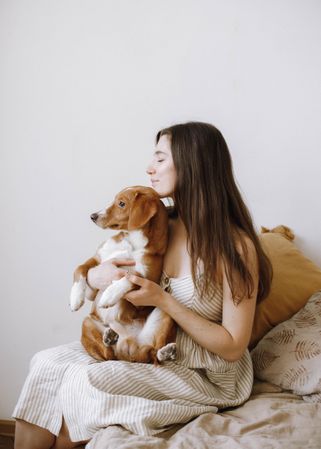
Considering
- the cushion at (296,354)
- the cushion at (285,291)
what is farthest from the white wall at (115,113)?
the cushion at (296,354)

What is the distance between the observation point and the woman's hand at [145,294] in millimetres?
1520

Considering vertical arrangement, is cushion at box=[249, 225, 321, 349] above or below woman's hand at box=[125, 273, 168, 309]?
below

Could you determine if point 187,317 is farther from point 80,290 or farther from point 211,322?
point 80,290

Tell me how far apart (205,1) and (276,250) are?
1092 millimetres

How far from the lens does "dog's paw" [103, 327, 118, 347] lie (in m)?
1.57

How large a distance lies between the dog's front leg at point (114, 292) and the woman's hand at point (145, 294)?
18mm

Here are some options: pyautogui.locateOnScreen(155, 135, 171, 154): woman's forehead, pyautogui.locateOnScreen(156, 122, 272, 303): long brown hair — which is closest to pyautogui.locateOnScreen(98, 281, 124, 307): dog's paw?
pyautogui.locateOnScreen(156, 122, 272, 303): long brown hair

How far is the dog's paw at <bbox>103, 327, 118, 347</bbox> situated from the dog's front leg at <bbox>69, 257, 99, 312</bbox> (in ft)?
0.39

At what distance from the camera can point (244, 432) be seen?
133cm

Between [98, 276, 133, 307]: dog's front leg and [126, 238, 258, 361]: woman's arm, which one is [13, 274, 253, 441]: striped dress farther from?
[98, 276, 133, 307]: dog's front leg

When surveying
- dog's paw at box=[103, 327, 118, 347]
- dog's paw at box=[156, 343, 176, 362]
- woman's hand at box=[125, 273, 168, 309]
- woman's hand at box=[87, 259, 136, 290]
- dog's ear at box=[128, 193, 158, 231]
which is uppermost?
dog's ear at box=[128, 193, 158, 231]

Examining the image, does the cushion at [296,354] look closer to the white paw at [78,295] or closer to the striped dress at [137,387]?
the striped dress at [137,387]

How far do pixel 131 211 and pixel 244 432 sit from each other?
2.25 ft

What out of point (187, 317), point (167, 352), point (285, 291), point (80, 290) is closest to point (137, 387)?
point (167, 352)
